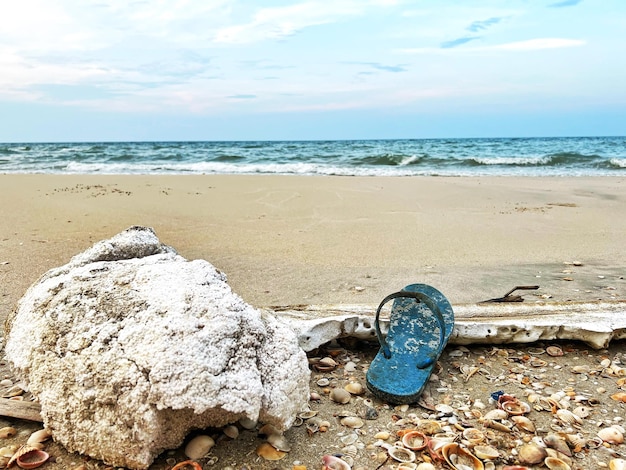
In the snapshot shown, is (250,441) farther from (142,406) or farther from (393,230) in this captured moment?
(393,230)

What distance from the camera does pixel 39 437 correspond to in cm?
174

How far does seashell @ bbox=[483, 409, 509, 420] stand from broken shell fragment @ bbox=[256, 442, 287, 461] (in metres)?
0.81

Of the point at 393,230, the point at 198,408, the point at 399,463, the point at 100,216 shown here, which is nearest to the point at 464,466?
the point at 399,463

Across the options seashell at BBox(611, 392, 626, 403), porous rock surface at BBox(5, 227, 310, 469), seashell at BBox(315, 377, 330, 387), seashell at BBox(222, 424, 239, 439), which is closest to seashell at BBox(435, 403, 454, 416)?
seashell at BBox(315, 377, 330, 387)

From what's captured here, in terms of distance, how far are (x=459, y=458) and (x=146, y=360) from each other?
1.08 meters

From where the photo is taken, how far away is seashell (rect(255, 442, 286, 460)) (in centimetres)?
169

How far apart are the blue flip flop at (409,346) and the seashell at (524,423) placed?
0.37 meters

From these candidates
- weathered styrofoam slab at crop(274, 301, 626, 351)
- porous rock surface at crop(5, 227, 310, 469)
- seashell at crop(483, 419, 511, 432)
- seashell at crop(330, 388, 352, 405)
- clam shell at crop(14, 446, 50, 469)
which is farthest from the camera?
weathered styrofoam slab at crop(274, 301, 626, 351)

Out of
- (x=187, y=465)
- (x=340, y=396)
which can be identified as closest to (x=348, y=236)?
(x=340, y=396)

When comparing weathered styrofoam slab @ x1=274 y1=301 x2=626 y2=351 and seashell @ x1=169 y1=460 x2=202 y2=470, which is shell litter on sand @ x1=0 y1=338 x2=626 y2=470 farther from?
weathered styrofoam slab @ x1=274 y1=301 x2=626 y2=351

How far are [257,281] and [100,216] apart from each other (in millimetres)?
3348

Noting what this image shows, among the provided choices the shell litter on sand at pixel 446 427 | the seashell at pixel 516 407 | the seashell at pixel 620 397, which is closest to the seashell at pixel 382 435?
the shell litter on sand at pixel 446 427

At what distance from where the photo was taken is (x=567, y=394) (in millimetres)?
2146

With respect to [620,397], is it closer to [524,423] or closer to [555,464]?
[524,423]
